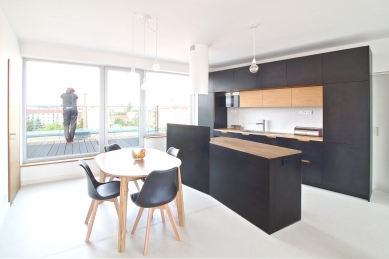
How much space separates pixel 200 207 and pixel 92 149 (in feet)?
10.4

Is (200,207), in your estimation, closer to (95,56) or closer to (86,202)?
(86,202)

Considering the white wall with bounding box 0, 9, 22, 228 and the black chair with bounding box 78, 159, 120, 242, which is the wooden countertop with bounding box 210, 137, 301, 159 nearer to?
the black chair with bounding box 78, 159, 120, 242

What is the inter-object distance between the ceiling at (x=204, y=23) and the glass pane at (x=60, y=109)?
0.70 m

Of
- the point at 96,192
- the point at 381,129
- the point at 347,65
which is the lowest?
the point at 96,192

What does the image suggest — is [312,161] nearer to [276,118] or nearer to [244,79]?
[276,118]

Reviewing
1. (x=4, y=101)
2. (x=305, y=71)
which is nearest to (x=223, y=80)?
(x=305, y=71)

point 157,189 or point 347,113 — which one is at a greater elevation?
point 347,113

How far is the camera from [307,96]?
4.21 metres

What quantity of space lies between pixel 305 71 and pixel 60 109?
17.0 ft

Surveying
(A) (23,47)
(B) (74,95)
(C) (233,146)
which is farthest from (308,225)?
(A) (23,47)

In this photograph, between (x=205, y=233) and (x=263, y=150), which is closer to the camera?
(x=205, y=233)

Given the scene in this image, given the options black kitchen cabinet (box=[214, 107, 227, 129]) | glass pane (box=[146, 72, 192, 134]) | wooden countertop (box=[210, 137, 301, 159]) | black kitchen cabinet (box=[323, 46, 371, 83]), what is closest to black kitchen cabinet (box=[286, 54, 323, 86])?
black kitchen cabinet (box=[323, 46, 371, 83])

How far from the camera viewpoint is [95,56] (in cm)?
465

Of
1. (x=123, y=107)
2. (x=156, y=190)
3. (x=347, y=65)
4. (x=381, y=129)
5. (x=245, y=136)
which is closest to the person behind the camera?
(x=156, y=190)
